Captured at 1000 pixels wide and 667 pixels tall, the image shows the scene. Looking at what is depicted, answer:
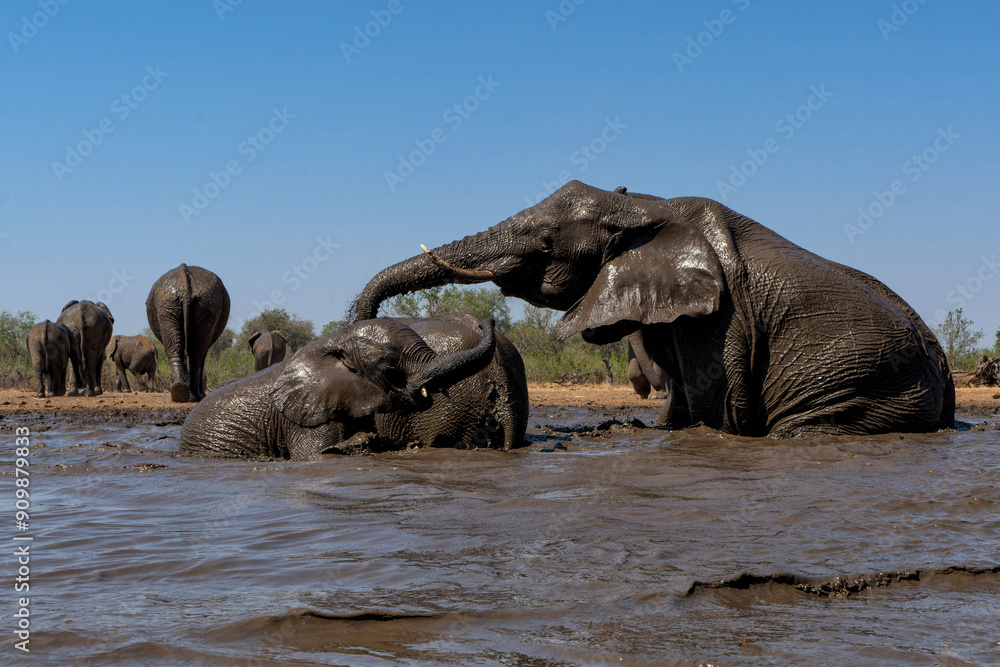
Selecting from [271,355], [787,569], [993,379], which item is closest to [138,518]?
[787,569]

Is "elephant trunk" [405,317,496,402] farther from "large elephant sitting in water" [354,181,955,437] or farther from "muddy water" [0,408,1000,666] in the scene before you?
"muddy water" [0,408,1000,666]

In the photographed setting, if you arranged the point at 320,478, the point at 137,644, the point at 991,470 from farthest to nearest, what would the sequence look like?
the point at 320,478, the point at 991,470, the point at 137,644

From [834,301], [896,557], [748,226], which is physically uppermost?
[748,226]

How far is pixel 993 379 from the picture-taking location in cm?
1814

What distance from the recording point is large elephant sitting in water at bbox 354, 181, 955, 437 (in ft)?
24.3

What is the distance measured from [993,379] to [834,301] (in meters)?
12.7

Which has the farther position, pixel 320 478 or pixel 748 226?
pixel 748 226

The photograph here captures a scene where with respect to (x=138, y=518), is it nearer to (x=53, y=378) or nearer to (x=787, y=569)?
(x=787, y=569)

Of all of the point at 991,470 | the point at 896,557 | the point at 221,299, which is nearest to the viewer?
the point at 896,557

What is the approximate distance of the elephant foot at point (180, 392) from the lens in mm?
15984

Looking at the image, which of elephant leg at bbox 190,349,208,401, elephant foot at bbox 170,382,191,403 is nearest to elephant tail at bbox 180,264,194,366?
elephant leg at bbox 190,349,208,401

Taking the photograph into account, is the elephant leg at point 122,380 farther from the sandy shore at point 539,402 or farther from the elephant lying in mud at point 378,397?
the elephant lying in mud at point 378,397

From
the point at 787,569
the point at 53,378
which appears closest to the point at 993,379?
the point at 787,569

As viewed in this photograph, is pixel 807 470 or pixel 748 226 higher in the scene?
pixel 748 226
